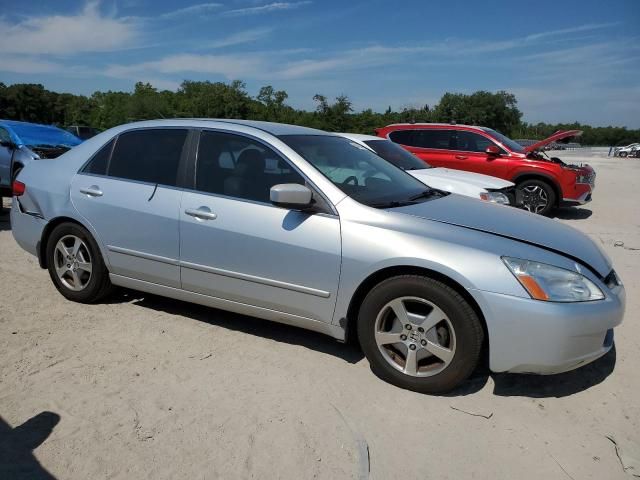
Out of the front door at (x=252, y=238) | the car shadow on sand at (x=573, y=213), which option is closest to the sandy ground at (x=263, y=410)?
the front door at (x=252, y=238)

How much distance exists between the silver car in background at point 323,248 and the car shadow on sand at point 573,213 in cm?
723

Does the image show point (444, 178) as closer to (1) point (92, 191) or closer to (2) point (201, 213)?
(2) point (201, 213)

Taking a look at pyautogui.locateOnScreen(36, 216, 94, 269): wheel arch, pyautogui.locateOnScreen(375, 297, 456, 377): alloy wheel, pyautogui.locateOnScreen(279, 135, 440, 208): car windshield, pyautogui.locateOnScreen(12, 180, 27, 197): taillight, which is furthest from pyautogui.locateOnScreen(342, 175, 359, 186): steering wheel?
pyautogui.locateOnScreen(12, 180, 27, 197): taillight

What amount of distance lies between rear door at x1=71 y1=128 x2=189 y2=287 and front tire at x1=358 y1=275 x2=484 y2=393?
5.20 ft

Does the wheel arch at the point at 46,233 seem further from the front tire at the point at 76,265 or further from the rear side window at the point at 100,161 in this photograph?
the rear side window at the point at 100,161

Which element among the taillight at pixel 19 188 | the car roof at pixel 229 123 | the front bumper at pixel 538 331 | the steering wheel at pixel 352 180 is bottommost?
the front bumper at pixel 538 331

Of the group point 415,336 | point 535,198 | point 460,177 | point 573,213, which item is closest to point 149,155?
point 415,336

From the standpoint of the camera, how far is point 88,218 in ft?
13.6

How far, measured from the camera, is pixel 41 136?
991 cm

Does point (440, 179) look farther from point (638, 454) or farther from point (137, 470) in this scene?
point (137, 470)

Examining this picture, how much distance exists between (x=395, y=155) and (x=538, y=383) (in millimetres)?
5155

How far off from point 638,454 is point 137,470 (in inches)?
96.9

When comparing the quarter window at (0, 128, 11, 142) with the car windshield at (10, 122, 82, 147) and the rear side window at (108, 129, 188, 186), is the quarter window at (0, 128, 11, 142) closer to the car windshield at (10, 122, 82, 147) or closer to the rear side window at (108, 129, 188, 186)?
the car windshield at (10, 122, 82, 147)

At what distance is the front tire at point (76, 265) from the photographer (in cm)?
423
